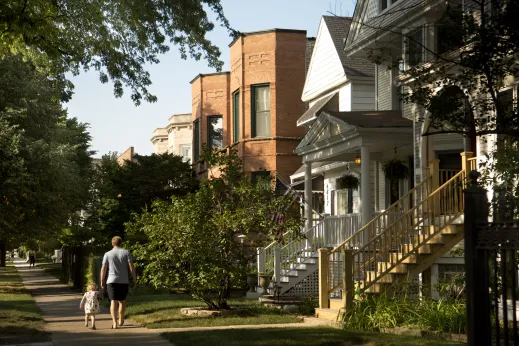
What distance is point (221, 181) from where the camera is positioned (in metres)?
19.2

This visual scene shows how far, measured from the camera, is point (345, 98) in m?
28.8

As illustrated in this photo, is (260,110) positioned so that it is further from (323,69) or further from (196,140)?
(196,140)

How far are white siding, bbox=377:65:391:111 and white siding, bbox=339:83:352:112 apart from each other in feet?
7.91

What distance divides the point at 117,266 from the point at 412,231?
6146mm

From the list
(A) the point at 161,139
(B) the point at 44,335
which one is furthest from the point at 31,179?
(A) the point at 161,139

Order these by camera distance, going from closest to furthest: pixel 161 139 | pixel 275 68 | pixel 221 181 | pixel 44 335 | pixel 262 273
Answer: pixel 44 335 < pixel 221 181 < pixel 262 273 < pixel 275 68 < pixel 161 139

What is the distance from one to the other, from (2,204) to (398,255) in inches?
646

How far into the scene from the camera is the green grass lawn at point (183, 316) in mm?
17234

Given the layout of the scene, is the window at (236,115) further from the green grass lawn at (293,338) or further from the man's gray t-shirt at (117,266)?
the green grass lawn at (293,338)

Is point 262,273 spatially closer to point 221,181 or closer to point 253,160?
point 221,181

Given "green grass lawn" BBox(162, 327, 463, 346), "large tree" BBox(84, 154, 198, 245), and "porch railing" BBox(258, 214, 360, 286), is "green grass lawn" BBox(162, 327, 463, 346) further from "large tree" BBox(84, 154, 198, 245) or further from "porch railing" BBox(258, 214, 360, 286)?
"large tree" BBox(84, 154, 198, 245)

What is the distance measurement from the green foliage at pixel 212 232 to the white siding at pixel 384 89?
7.16 meters

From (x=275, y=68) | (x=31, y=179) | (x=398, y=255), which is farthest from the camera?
(x=275, y=68)

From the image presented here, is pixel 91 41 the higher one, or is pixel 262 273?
pixel 91 41
